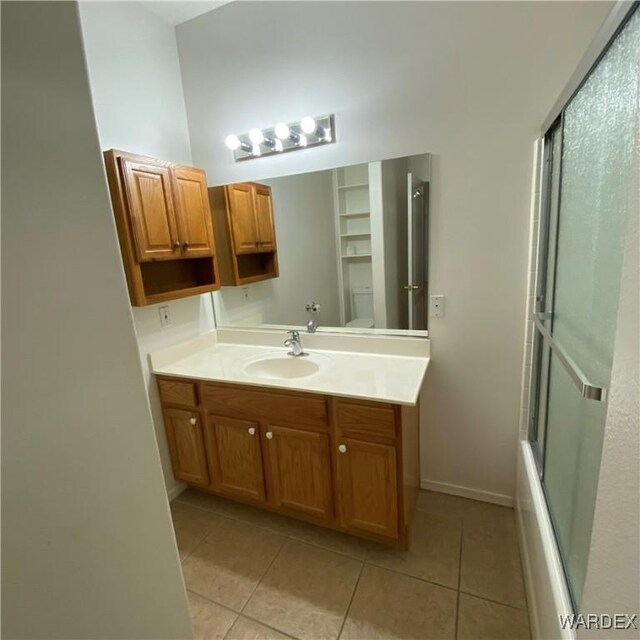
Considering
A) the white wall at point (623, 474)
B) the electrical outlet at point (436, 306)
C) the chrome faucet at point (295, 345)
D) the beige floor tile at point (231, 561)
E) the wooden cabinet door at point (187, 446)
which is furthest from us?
the chrome faucet at point (295, 345)

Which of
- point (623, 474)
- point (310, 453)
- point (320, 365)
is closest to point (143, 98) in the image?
point (320, 365)

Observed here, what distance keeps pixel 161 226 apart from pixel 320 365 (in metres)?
1.08

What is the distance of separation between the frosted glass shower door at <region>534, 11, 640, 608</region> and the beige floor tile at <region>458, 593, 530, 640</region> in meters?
0.46

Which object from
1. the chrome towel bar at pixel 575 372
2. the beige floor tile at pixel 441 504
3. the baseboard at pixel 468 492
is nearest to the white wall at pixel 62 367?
the chrome towel bar at pixel 575 372

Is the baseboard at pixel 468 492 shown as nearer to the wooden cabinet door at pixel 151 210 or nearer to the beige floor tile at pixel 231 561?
the beige floor tile at pixel 231 561

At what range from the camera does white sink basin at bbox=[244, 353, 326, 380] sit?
1.91 meters

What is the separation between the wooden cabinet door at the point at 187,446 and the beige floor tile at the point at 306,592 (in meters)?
0.63

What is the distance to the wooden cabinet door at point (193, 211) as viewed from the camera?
1.79 metres

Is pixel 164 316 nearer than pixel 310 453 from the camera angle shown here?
No

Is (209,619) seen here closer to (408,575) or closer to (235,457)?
(235,457)

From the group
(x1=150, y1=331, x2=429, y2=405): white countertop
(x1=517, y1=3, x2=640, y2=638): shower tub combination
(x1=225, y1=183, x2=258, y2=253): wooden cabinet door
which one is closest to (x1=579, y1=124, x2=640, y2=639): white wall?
(x1=517, y1=3, x2=640, y2=638): shower tub combination

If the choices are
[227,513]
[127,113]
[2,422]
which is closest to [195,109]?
[127,113]

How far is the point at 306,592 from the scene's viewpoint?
1.45m

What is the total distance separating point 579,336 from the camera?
1037 mm
